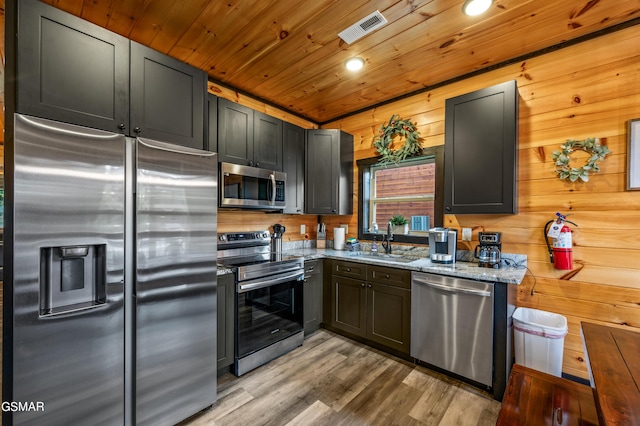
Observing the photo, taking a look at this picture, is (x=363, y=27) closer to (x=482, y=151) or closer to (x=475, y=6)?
(x=475, y=6)

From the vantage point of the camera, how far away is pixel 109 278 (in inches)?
62.4

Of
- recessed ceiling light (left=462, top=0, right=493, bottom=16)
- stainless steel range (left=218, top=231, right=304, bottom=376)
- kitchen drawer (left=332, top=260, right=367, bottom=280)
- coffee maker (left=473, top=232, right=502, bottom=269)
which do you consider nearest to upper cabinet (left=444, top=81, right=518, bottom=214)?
coffee maker (left=473, top=232, right=502, bottom=269)

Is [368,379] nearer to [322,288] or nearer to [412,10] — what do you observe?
[322,288]

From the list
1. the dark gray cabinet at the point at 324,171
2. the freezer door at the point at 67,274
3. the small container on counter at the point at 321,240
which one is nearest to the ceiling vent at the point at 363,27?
the dark gray cabinet at the point at 324,171

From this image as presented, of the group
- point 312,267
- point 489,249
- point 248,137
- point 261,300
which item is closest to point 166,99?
point 248,137

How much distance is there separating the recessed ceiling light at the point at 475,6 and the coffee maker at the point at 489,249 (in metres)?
1.73

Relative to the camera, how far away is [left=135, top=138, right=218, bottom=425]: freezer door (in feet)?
5.59

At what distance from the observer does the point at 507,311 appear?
2111 mm

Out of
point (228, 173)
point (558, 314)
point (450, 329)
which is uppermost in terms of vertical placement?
point (228, 173)

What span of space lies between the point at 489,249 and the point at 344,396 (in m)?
1.77

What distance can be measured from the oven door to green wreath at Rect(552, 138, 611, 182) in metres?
2.47

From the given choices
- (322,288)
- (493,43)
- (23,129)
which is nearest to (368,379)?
(322,288)

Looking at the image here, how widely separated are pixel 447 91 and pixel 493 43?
26.1 inches

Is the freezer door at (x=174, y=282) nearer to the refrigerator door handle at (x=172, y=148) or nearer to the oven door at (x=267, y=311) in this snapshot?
the refrigerator door handle at (x=172, y=148)
